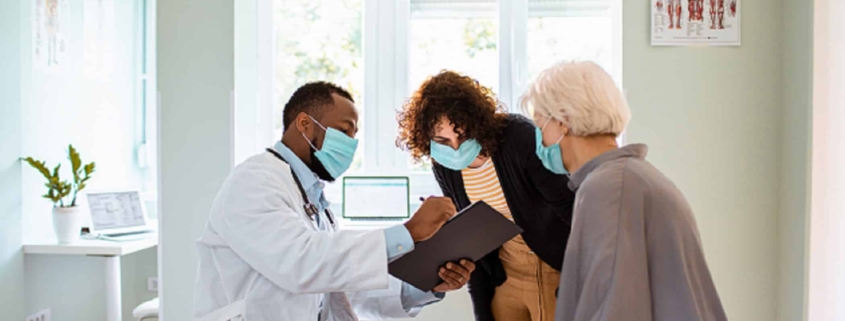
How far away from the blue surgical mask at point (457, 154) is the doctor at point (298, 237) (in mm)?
332

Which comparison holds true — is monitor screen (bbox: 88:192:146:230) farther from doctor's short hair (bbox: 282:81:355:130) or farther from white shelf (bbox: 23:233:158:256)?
doctor's short hair (bbox: 282:81:355:130)

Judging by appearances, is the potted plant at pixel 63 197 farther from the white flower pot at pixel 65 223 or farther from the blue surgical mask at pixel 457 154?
the blue surgical mask at pixel 457 154

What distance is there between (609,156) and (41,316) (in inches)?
121

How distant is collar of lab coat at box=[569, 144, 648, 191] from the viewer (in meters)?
1.22

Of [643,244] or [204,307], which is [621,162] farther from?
[204,307]

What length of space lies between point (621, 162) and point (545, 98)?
0.75 ft

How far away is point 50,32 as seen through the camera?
3.20 m

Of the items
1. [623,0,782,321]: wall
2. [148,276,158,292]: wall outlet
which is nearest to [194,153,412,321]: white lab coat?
[623,0,782,321]: wall

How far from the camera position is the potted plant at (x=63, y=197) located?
3006mm

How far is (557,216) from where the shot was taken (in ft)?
6.03

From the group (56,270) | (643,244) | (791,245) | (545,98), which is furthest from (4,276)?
(791,245)

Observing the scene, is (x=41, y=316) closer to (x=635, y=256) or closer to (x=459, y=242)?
(x=459, y=242)

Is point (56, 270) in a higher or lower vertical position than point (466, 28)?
lower

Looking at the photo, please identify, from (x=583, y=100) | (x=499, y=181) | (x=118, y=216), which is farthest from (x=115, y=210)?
(x=583, y=100)
